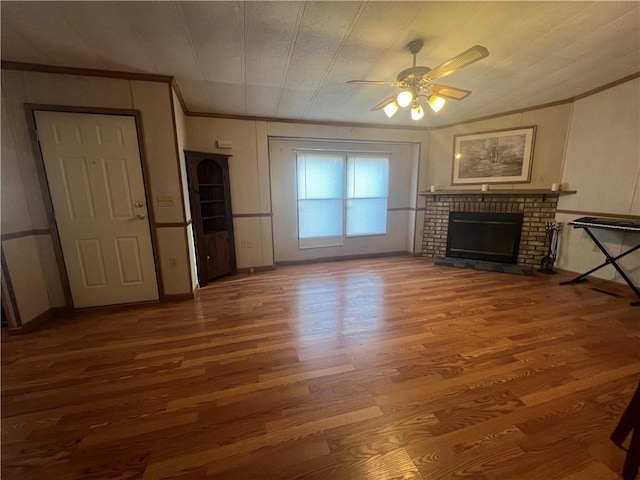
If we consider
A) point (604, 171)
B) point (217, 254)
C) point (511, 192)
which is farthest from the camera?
point (511, 192)

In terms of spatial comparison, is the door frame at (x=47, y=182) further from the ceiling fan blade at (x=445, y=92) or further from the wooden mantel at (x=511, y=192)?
the wooden mantel at (x=511, y=192)

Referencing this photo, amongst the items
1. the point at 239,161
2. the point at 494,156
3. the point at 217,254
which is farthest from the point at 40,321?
the point at 494,156

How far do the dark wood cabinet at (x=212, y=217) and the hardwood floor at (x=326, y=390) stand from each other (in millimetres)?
908

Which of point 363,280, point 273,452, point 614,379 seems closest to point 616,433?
point 614,379

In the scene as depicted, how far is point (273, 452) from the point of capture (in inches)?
48.1

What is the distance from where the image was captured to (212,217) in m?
3.66

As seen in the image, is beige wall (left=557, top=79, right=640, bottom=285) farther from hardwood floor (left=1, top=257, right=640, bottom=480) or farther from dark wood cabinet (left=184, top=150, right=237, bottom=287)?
dark wood cabinet (left=184, top=150, right=237, bottom=287)

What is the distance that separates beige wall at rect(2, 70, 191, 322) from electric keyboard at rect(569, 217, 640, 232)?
A: 15.8 feet

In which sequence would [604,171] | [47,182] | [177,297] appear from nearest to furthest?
[47,182]
[177,297]
[604,171]

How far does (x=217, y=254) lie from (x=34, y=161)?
6.70ft

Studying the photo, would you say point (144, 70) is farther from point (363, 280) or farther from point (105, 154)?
point (363, 280)

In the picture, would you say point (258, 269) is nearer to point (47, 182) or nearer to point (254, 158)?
point (254, 158)

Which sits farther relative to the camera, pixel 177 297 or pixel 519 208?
pixel 519 208

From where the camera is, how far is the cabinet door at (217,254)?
3551mm
